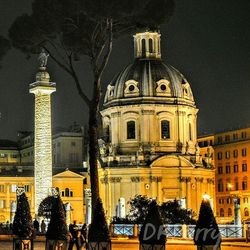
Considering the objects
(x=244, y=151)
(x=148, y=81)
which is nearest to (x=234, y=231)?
(x=148, y=81)

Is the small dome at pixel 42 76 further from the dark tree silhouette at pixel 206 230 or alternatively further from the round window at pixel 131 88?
the dark tree silhouette at pixel 206 230

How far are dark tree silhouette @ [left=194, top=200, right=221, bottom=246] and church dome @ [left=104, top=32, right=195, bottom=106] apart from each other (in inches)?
2459

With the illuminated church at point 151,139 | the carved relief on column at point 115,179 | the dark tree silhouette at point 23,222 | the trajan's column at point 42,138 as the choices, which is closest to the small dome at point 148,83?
the illuminated church at point 151,139

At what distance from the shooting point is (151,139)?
281 feet

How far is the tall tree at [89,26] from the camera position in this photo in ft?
118

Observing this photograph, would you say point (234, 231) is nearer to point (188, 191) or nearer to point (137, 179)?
point (137, 179)

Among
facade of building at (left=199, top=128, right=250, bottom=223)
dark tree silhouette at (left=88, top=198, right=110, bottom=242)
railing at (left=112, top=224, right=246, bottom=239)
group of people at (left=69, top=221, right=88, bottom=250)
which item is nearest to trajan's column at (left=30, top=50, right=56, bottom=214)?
railing at (left=112, top=224, right=246, bottom=239)

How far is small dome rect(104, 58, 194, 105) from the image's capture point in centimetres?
8644

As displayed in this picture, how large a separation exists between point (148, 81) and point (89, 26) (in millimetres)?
49520

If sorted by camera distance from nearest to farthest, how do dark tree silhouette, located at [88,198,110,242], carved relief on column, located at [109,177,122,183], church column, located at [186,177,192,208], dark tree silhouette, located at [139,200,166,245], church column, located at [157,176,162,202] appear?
dark tree silhouette, located at [139,200,166,245] → dark tree silhouette, located at [88,198,110,242] → church column, located at [157,176,162,202] → church column, located at [186,177,192,208] → carved relief on column, located at [109,177,122,183]

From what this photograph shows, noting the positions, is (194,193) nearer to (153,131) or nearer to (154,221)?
(153,131)

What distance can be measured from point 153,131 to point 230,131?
24482mm

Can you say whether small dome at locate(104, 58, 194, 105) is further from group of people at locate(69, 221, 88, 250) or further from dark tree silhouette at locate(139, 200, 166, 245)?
dark tree silhouette at locate(139, 200, 166, 245)

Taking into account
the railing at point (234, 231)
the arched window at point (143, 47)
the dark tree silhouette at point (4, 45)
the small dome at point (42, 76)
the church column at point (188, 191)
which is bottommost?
the railing at point (234, 231)
